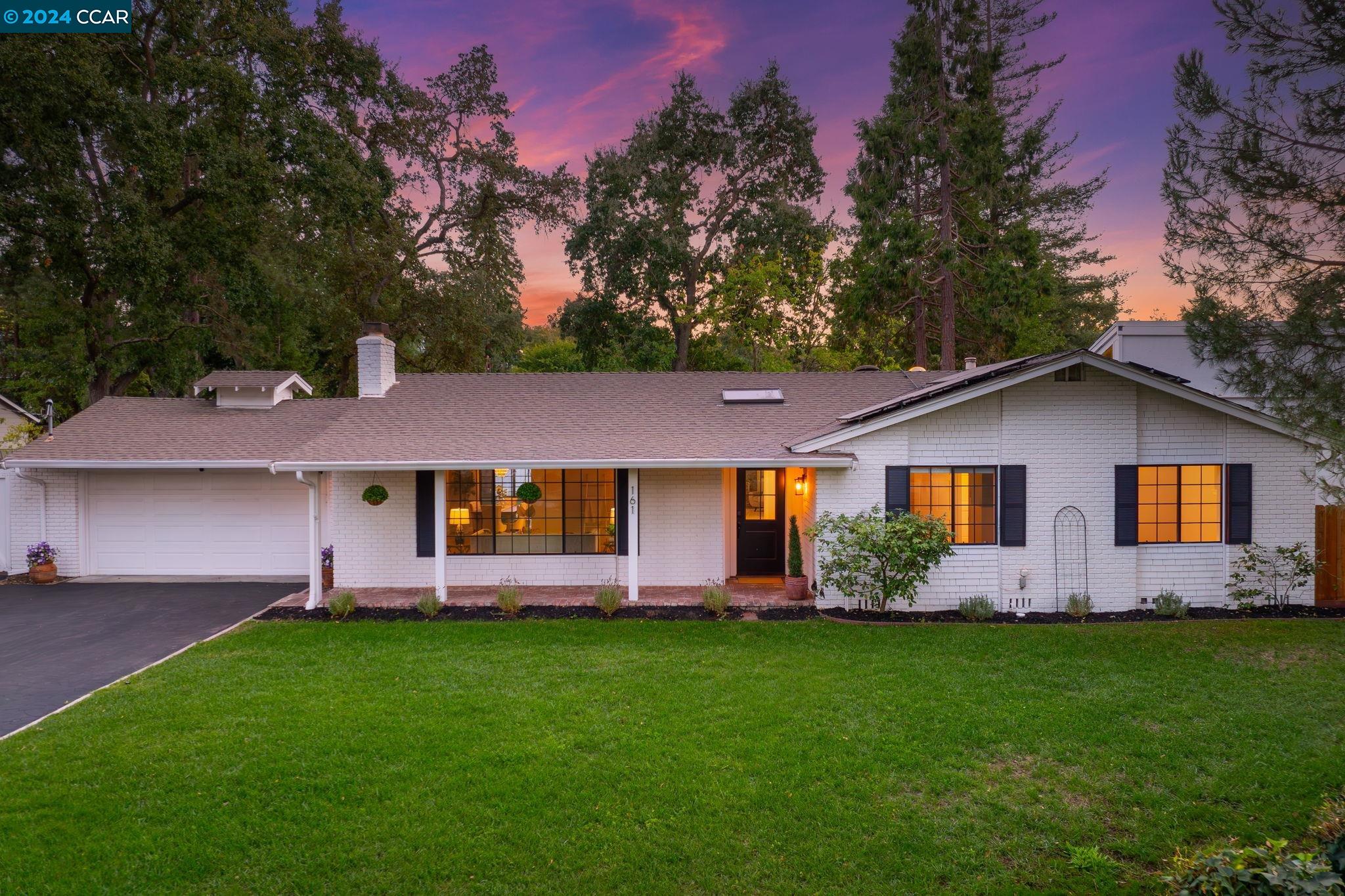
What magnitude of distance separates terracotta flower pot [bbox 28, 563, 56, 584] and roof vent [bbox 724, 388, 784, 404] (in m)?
12.8

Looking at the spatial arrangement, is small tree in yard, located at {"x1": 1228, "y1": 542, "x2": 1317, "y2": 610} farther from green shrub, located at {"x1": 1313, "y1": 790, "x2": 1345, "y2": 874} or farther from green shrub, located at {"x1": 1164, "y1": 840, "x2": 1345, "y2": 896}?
green shrub, located at {"x1": 1164, "y1": 840, "x2": 1345, "y2": 896}

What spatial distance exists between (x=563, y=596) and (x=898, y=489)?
5437 mm

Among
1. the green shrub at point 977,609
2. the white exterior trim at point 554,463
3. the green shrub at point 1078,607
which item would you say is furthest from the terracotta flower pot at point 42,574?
the green shrub at point 1078,607

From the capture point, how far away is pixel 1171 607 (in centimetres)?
910

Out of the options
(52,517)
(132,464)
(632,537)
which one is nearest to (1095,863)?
(632,537)

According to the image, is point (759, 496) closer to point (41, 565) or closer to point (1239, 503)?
point (1239, 503)

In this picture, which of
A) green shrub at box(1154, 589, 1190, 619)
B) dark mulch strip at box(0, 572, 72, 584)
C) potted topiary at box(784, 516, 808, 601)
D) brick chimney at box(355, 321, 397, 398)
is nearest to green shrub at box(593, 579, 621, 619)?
potted topiary at box(784, 516, 808, 601)

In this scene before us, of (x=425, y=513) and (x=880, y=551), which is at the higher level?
(x=425, y=513)

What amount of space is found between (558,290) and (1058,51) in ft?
63.4

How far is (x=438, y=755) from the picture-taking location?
502 centimetres

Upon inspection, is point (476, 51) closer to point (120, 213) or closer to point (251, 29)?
point (251, 29)

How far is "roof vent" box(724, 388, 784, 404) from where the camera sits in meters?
12.1

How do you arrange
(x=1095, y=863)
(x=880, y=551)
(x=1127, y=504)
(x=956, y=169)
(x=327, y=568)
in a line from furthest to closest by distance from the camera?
(x=956, y=169)
(x=327, y=568)
(x=1127, y=504)
(x=880, y=551)
(x=1095, y=863)

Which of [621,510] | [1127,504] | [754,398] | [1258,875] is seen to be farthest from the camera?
[754,398]
